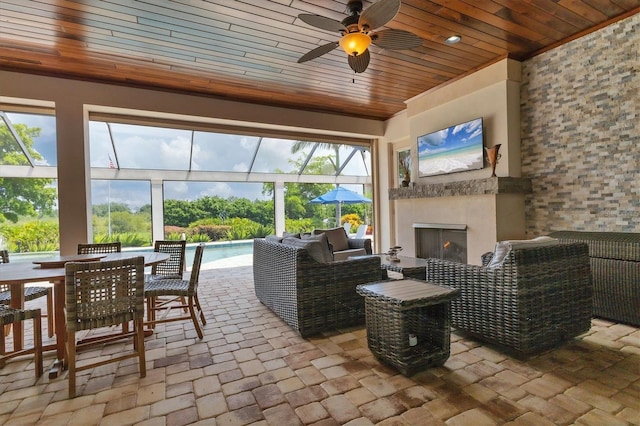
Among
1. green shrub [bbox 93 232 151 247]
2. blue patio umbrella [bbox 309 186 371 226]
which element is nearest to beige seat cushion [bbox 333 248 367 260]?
blue patio umbrella [bbox 309 186 371 226]

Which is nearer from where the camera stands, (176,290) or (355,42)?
(355,42)

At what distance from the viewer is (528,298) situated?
2.27 m

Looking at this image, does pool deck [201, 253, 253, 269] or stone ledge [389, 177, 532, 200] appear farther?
pool deck [201, 253, 253, 269]

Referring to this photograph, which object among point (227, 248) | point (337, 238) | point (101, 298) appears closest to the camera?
point (101, 298)

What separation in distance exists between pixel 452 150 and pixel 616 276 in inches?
100

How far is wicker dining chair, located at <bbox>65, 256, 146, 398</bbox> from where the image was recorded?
2025 millimetres

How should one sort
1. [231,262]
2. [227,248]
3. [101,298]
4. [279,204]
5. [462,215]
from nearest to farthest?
[101,298] → [462,215] → [231,262] → [279,204] → [227,248]

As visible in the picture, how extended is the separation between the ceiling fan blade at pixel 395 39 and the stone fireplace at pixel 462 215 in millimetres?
2112

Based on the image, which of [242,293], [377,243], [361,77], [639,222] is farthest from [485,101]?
[242,293]

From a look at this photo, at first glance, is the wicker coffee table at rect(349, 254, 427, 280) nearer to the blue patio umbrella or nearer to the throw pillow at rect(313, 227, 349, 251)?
the throw pillow at rect(313, 227, 349, 251)

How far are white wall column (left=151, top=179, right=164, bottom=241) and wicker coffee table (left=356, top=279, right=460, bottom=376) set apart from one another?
6.32 meters

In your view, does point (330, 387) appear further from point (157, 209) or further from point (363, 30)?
point (157, 209)

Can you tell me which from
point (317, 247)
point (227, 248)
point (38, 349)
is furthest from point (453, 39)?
point (227, 248)

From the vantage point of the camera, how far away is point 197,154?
7391 millimetres
